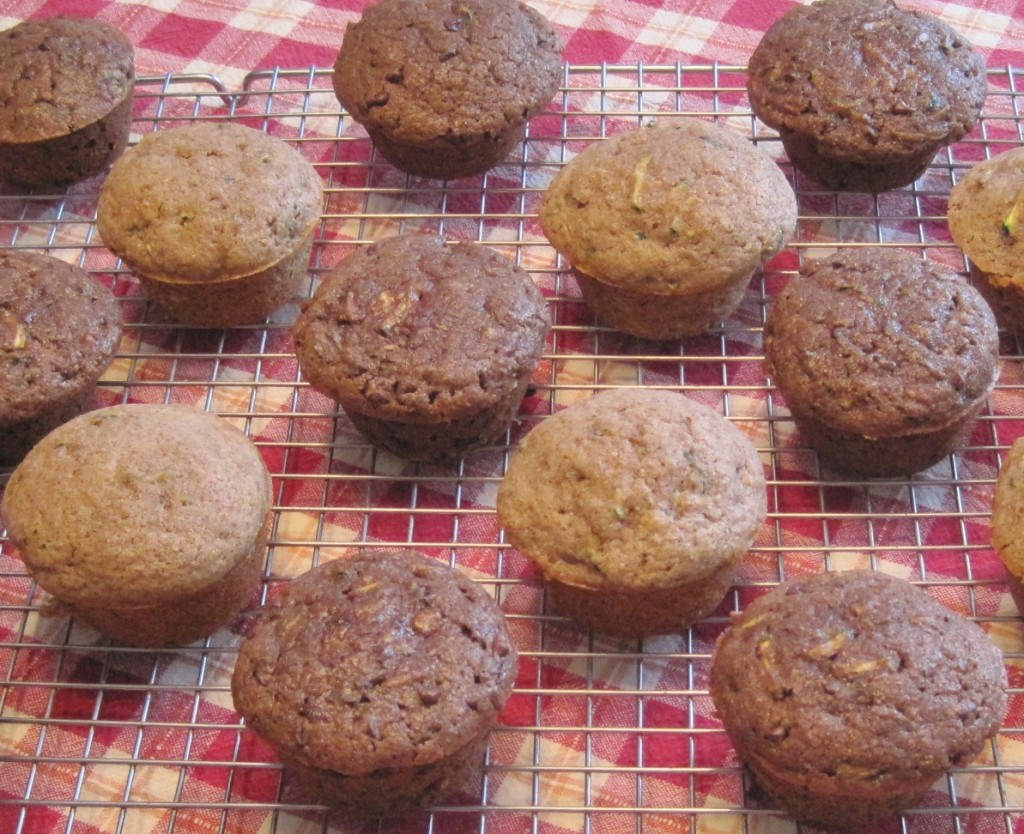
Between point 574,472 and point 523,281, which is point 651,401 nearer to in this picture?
point 574,472

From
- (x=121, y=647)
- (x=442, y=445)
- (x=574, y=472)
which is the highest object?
(x=574, y=472)

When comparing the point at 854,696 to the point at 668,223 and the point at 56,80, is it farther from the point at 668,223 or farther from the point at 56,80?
the point at 56,80

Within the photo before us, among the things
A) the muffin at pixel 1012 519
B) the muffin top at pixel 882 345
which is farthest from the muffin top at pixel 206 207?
the muffin at pixel 1012 519

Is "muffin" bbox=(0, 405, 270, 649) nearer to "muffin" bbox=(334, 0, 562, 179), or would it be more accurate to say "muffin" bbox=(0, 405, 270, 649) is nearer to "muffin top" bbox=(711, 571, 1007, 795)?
"muffin top" bbox=(711, 571, 1007, 795)

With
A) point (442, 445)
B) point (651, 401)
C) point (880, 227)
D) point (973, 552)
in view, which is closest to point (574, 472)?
point (651, 401)

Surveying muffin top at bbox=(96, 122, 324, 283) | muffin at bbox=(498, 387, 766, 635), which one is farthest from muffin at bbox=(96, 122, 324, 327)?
muffin at bbox=(498, 387, 766, 635)

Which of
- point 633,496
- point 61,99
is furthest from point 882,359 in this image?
point 61,99

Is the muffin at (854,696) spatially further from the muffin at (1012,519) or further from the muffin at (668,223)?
the muffin at (668,223)
